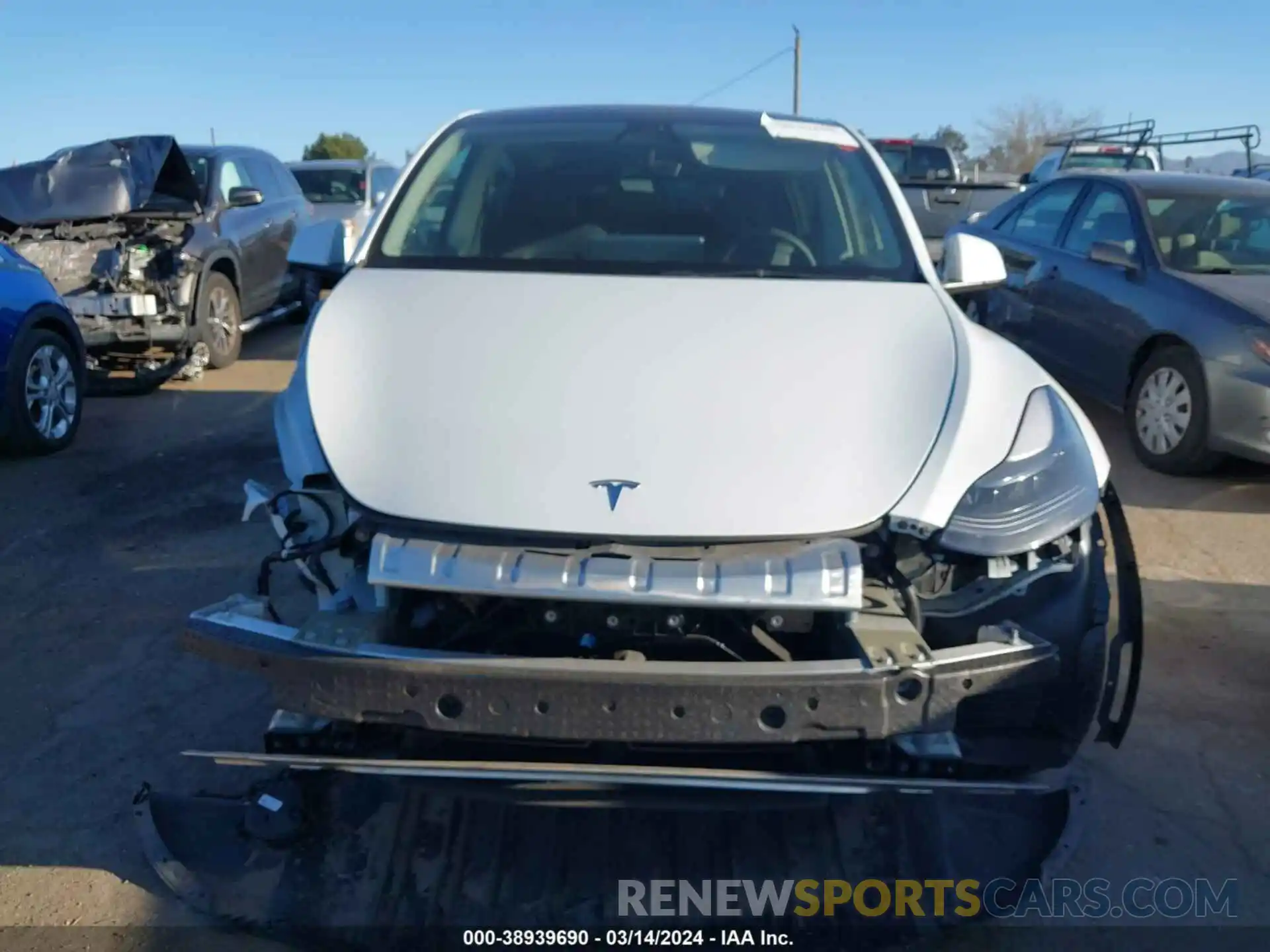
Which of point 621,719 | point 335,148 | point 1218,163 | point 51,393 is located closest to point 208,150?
point 51,393

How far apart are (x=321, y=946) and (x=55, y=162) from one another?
7.13m

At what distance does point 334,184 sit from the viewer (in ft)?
45.4

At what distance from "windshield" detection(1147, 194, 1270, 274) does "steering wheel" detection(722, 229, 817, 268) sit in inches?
140

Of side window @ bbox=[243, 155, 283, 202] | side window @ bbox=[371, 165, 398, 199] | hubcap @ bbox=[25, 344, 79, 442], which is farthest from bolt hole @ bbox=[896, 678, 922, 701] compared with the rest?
side window @ bbox=[371, 165, 398, 199]

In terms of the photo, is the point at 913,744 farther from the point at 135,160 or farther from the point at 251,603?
the point at 135,160

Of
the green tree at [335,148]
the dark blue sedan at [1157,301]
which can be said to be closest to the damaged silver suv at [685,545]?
the dark blue sedan at [1157,301]

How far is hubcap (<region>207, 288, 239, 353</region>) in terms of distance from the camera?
337 inches

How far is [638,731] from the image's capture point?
2242mm

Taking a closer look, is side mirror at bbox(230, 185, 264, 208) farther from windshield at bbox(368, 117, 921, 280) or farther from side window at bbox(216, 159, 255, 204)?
windshield at bbox(368, 117, 921, 280)

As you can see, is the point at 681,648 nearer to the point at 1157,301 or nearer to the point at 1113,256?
the point at 1157,301

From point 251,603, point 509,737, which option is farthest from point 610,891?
point 251,603

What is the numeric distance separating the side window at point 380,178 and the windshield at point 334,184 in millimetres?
102

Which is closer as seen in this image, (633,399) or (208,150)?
(633,399)

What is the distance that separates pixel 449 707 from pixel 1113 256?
5.37 m
